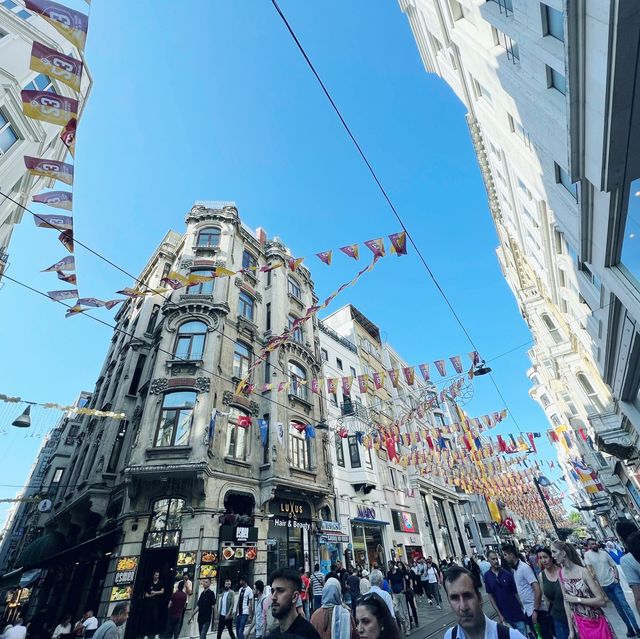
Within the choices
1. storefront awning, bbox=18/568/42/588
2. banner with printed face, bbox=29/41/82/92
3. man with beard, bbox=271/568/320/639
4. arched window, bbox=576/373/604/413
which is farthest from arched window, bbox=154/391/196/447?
arched window, bbox=576/373/604/413

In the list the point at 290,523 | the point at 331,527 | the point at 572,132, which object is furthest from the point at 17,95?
the point at 331,527

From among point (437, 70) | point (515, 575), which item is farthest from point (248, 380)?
point (437, 70)

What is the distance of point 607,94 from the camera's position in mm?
5441

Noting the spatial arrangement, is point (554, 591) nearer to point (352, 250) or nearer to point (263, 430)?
point (352, 250)

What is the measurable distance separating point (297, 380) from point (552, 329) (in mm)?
22558

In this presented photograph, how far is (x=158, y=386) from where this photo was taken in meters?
16.4

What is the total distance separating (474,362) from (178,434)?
13.8 metres

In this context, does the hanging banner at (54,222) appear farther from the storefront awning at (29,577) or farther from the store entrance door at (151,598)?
the storefront awning at (29,577)

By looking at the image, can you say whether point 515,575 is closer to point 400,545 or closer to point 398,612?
point 398,612

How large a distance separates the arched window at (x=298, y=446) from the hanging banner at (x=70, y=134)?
16.2 m

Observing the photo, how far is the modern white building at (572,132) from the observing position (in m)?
5.64

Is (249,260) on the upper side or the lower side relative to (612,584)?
upper

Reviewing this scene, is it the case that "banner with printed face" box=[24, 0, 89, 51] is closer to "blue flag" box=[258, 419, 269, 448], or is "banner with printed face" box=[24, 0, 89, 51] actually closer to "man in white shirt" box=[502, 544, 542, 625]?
"man in white shirt" box=[502, 544, 542, 625]

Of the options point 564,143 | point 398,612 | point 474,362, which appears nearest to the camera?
point 564,143
